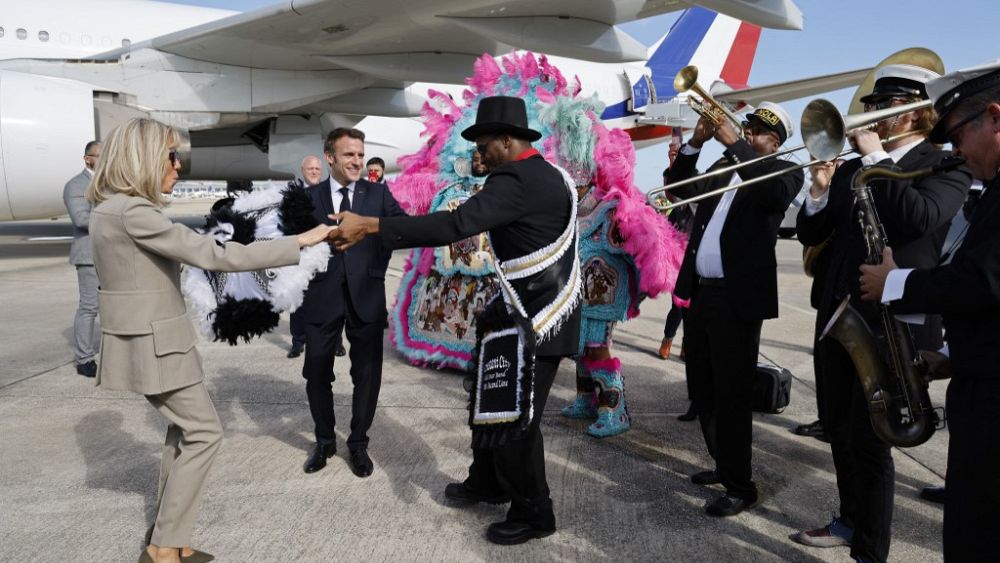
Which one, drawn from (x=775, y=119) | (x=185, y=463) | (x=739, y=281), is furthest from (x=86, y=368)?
(x=775, y=119)

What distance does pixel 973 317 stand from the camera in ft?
6.12

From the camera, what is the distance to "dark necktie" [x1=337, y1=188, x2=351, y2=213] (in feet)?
13.0

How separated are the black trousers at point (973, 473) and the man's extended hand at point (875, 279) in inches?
15.1

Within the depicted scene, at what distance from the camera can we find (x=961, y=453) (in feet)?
6.18

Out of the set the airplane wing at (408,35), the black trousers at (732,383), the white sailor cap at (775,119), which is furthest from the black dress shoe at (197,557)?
the airplane wing at (408,35)

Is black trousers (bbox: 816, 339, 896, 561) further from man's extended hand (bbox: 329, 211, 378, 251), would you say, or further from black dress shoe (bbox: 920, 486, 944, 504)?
man's extended hand (bbox: 329, 211, 378, 251)

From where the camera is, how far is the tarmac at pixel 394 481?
9.89 ft

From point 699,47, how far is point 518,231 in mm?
18289

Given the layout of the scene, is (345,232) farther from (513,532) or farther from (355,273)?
(513,532)

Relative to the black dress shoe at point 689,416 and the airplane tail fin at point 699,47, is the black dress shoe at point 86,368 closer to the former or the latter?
the black dress shoe at point 689,416

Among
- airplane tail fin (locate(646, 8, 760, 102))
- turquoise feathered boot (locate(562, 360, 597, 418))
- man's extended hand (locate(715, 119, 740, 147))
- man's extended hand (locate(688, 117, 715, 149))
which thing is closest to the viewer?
man's extended hand (locate(715, 119, 740, 147))

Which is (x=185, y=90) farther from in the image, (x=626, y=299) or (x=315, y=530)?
(x=315, y=530)

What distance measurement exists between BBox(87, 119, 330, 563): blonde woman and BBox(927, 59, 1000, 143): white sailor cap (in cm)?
228

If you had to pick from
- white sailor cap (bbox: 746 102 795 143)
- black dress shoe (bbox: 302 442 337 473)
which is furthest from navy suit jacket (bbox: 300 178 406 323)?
white sailor cap (bbox: 746 102 795 143)
